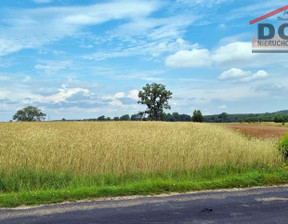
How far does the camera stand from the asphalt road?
540cm

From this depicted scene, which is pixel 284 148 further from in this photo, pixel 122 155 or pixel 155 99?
pixel 155 99

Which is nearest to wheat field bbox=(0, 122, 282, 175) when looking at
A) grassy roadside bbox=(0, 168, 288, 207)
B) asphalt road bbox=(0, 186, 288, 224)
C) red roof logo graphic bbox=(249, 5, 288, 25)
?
grassy roadside bbox=(0, 168, 288, 207)

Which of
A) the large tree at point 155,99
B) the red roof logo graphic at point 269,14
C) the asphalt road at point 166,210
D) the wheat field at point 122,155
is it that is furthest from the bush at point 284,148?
the large tree at point 155,99

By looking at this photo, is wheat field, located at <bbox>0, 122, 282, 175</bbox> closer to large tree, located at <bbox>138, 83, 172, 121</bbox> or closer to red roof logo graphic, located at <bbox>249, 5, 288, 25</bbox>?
red roof logo graphic, located at <bbox>249, 5, 288, 25</bbox>

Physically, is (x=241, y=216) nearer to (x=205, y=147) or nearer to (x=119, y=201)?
(x=119, y=201)

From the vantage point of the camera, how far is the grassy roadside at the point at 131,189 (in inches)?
264

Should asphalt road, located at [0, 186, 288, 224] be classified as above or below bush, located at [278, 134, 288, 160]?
below

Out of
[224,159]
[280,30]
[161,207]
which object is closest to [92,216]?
[161,207]

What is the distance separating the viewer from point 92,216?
5590mm

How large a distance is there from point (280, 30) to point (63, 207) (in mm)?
16950

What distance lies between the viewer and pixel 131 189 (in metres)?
7.39

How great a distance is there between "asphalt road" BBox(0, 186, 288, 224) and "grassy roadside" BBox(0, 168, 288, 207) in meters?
0.41

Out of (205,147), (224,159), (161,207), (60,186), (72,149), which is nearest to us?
(161,207)

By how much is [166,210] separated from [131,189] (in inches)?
67.7
